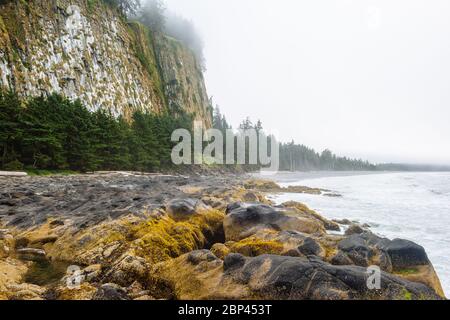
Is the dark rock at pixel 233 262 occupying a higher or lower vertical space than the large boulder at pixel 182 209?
lower

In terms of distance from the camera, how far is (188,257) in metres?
5.89

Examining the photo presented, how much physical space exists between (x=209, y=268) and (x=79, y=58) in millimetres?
57689

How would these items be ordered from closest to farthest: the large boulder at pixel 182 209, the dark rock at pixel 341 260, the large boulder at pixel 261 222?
1. the dark rock at pixel 341 260
2. the large boulder at pixel 261 222
3. the large boulder at pixel 182 209

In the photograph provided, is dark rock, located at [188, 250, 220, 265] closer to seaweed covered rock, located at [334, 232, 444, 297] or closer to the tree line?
seaweed covered rock, located at [334, 232, 444, 297]

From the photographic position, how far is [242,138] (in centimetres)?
9156

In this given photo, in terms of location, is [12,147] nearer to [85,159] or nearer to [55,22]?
[85,159]

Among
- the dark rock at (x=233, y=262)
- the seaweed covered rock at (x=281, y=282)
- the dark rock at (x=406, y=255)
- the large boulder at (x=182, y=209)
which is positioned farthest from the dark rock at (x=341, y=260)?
the large boulder at (x=182, y=209)

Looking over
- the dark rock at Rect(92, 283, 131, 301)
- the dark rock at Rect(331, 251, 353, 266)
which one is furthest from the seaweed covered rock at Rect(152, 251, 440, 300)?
the dark rock at Rect(331, 251, 353, 266)

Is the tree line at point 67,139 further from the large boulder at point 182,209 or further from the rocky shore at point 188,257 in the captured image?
the large boulder at point 182,209

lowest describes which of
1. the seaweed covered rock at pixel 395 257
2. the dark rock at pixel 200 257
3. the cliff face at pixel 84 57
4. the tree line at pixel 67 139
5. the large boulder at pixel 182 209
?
the seaweed covered rock at pixel 395 257

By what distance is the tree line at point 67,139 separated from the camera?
28375mm

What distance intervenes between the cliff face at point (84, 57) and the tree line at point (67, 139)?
8.62 metres

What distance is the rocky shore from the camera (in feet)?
15.4

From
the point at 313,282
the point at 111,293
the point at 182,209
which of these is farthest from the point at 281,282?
the point at 182,209
